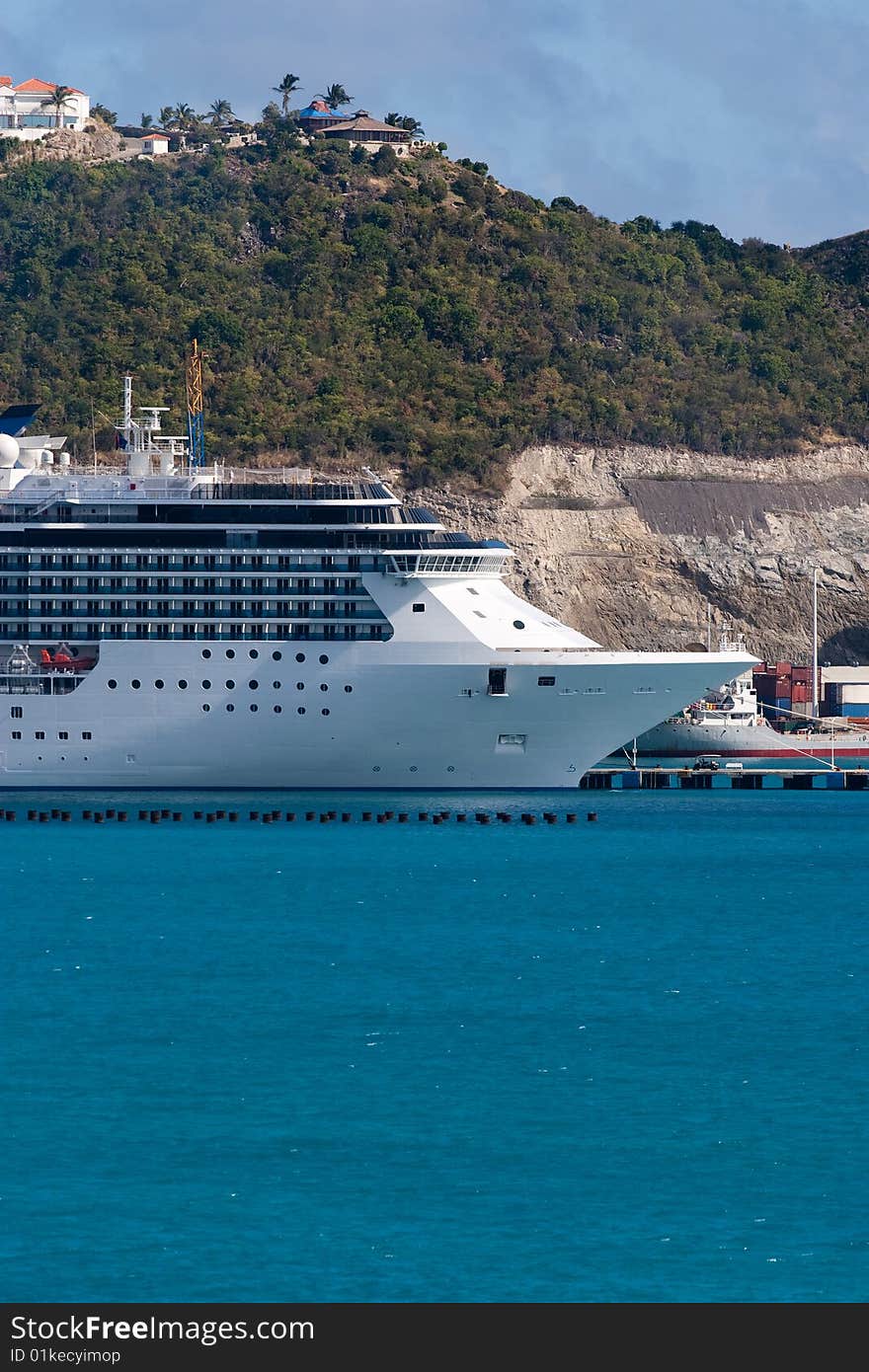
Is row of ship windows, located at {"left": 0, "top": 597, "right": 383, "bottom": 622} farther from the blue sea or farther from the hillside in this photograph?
the hillside

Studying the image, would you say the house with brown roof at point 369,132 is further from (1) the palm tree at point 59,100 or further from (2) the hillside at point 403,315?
(1) the palm tree at point 59,100

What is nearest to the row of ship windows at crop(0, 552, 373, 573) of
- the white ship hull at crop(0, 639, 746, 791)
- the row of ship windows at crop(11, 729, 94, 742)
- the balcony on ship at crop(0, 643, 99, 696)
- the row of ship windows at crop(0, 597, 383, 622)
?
the row of ship windows at crop(0, 597, 383, 622)

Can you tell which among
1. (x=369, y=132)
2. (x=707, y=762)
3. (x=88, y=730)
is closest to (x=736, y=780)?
(x=707, y=762)

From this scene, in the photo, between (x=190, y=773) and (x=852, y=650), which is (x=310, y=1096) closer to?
(x=190, y=773)

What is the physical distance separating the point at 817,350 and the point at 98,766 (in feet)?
272

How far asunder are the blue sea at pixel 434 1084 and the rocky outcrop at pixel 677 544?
207 ft

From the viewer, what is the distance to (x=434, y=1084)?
28.4 meters

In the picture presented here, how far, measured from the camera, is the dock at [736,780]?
81688mm

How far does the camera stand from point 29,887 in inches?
1906

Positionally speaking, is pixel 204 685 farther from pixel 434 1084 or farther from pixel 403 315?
pixel 403 315

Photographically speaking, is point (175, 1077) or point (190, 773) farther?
point (190, 773)

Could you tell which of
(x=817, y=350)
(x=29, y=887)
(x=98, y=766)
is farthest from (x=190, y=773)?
(x=817, y=350)
